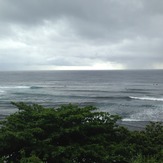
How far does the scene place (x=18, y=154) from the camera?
12734 mm

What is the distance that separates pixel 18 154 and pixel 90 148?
3390 millimetres

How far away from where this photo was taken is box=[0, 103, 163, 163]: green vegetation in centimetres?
1194

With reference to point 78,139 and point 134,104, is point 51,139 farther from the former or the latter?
point 134,104

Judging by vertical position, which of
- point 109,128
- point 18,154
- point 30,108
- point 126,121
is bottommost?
point 126,121

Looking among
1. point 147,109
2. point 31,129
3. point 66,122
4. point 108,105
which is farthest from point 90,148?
point 108,105

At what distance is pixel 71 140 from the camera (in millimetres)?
13227

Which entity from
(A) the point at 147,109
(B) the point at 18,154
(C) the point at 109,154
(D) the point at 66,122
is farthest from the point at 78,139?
(A) the point at 147,109

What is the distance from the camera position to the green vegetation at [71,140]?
39.2 feet

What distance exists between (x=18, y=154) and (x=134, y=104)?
4473 centimetres

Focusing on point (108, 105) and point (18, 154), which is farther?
point (108, 105)

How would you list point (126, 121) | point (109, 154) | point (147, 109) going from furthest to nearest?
1. point (147, 109)
2. point (126, 121)
3. point (109, 154)

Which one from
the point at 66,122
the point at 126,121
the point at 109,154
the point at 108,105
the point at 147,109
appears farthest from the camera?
the point at 108,105

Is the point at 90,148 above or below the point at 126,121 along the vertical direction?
above

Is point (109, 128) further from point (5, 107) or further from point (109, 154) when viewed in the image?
point (5, 107)
